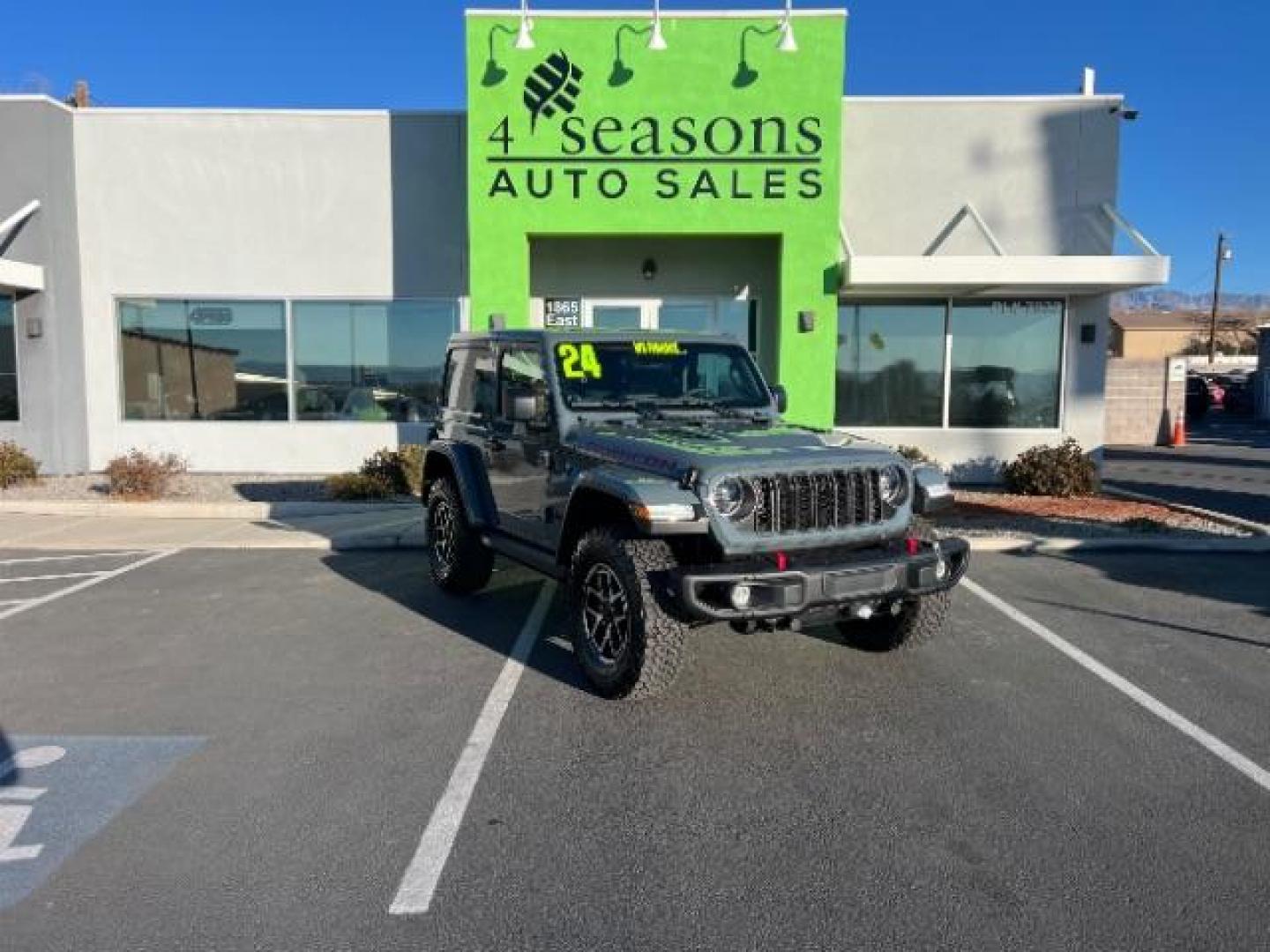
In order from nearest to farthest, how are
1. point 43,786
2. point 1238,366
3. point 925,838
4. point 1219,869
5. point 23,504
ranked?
1. point 1219,869
2. point 925,838
3. point 43,786
4. point 23,504
5. point 1238,366

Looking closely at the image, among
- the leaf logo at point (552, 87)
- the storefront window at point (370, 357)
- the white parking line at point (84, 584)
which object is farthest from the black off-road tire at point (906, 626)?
the storefront window at point (370, 357)

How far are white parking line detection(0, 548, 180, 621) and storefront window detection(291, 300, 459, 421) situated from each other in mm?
5107

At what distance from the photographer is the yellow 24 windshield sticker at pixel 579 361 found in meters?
6.02

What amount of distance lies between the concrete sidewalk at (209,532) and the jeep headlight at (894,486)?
576cm

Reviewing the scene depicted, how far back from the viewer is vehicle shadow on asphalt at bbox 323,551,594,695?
228 inches

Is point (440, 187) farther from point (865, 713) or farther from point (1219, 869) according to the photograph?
point (1219, 869)

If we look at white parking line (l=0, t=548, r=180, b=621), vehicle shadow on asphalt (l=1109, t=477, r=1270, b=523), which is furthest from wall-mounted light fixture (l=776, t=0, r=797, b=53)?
white parking line (l=0, t=548, r=180, b=621)

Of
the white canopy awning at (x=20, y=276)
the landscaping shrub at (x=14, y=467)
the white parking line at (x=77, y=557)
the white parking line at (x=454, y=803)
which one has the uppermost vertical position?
the white canopy awning at (x=20, y=276)

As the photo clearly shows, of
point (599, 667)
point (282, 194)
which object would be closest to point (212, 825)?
point (599, 667)

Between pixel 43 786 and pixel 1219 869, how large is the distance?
183 inches

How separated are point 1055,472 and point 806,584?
343 inches

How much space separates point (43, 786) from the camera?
4.02m

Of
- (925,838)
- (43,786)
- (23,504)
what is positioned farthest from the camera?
Result: (23,504)

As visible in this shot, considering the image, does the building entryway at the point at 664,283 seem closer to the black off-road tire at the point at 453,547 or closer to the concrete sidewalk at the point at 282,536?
the concrete sidewalk at the point at 282,536
